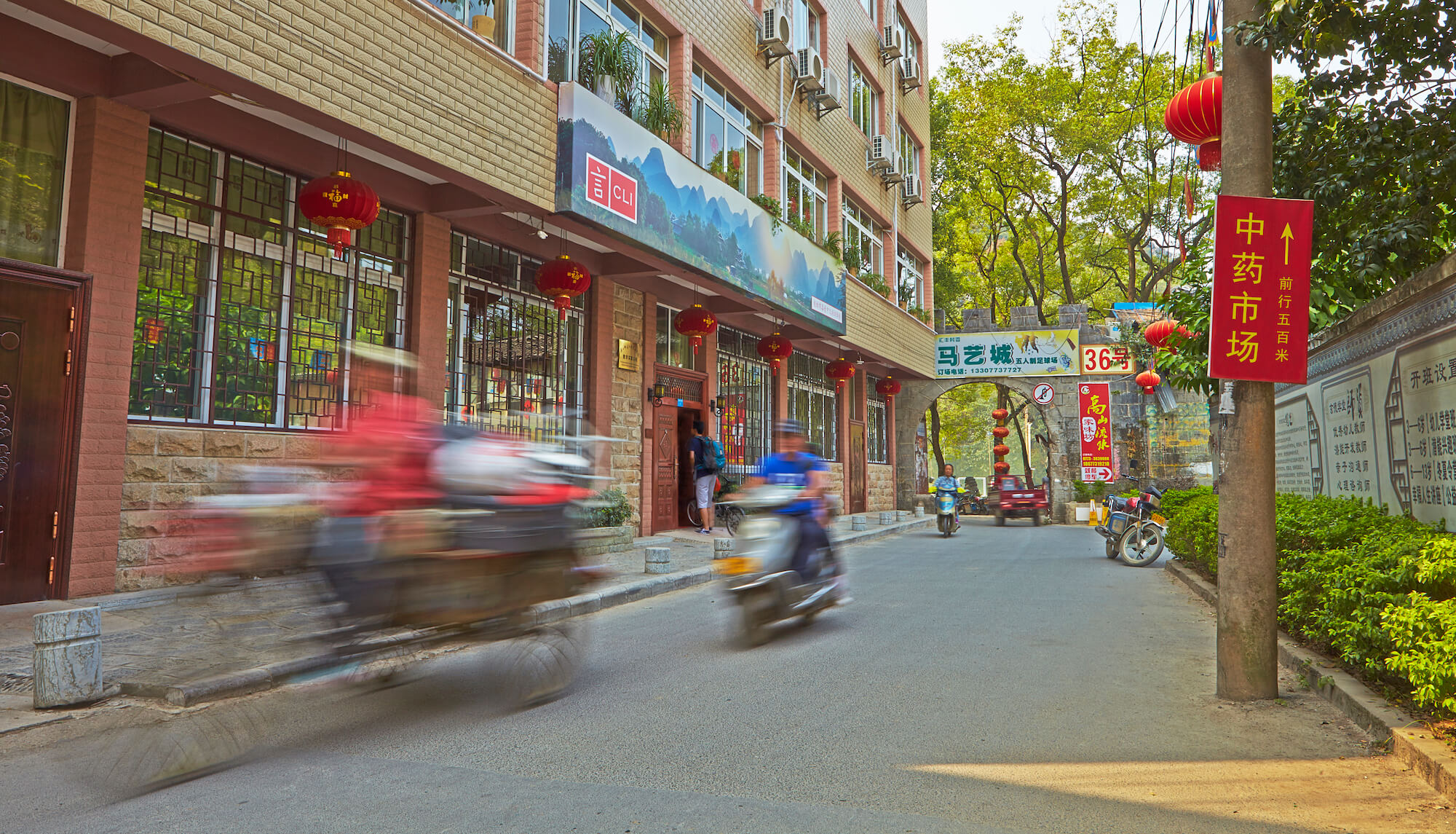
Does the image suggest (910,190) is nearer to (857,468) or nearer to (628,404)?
(857,468)

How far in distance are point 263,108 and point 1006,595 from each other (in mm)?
8897

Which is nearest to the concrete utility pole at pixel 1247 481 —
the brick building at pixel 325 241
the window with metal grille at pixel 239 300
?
the brick building at pixel 325 241

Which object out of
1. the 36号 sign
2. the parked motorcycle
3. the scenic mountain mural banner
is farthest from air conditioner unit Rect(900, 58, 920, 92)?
the parked motorcycle

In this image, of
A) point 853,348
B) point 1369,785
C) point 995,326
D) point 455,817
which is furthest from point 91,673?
point 995,326

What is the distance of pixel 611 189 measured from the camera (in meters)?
11.5

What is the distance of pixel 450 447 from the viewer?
16.1ft

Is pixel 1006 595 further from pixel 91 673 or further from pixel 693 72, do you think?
pixel 693 72

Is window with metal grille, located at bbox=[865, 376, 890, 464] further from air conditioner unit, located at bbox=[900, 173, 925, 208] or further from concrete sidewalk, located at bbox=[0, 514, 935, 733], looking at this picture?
concrete sidewalk, located at bbox=[0, 514, 935, 733]

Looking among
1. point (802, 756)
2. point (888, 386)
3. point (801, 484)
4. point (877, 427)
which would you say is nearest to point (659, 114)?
point (801, 484)

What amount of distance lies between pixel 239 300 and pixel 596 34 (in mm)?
6260

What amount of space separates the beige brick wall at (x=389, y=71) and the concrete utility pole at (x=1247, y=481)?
6.93 m

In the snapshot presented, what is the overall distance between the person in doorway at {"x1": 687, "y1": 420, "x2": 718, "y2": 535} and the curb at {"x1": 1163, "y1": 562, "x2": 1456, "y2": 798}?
1005cm

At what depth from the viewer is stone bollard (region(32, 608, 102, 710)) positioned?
490 cm

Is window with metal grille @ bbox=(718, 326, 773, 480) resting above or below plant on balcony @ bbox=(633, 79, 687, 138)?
below
